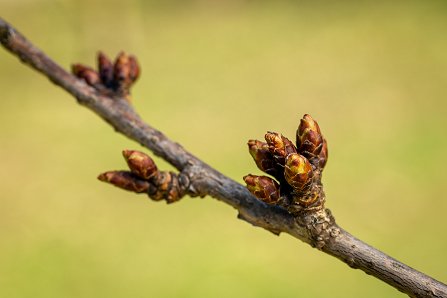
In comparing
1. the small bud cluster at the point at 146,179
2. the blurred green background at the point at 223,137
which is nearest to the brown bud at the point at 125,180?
the small bud cluster at the point at 146,179

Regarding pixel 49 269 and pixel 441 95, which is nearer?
pixel 49 269

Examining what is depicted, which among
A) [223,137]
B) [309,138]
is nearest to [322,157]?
[309,138]

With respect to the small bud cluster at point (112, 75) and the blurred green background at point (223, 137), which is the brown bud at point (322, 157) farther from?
the blurred green background at point (223, 137)

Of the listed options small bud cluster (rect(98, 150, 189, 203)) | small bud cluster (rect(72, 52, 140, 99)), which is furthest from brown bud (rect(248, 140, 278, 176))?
small bud cluster (rect(72, 52, 140, 99))

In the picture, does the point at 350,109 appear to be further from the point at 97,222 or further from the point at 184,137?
the point at 97,222

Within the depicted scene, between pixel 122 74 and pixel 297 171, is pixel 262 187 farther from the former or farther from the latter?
pixel 122 74

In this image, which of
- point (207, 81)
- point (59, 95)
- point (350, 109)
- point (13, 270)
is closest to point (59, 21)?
point (59, 95)
